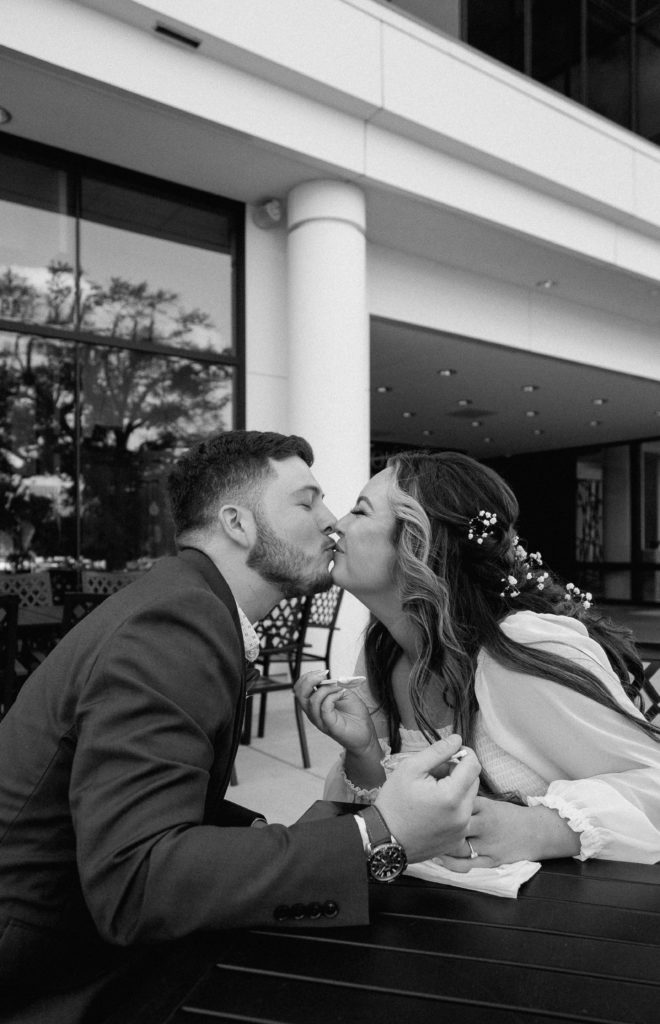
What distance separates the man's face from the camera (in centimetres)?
156

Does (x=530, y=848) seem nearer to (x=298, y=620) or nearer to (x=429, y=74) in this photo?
(x=298, y=620)

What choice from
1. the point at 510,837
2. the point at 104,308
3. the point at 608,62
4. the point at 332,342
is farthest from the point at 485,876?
the point at 608,62

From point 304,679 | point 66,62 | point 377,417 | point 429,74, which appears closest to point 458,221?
point 429,74

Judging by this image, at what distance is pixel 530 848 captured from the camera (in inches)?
49.5

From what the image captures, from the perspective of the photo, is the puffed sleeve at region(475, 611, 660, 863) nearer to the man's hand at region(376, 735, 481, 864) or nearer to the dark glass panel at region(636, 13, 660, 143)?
the man's hand at region(376, 735, 481, 864)

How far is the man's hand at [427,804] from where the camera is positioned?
1.03 m

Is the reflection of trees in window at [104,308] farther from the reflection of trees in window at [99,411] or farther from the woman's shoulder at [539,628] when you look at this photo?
the woman's shoulder at [539,628]

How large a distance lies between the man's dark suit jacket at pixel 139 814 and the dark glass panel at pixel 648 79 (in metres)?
10.9

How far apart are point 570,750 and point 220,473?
2.98 feet

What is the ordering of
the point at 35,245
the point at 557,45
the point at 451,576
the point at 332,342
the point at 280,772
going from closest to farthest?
1. the point at 451,576
2. the point at 280,772
3. the point at 35,245
4. the point at 332,342
5. the point at 557,45

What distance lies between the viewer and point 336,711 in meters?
1.72

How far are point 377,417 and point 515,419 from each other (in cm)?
282

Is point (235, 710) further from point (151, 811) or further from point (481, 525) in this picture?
point (481, 525)

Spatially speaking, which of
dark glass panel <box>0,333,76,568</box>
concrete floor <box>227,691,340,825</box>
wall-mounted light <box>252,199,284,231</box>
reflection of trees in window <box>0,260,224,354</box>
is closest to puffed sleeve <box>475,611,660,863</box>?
concrete floor <box>227,691,340,825</box>
